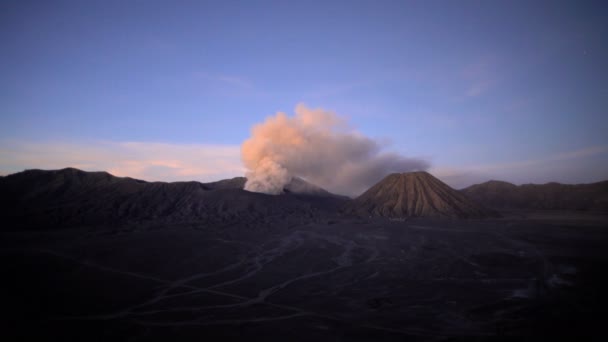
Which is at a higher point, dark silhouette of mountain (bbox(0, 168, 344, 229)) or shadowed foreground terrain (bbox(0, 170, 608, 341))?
dark silhouette of mountain (bbox(0, 168, 344, 229))

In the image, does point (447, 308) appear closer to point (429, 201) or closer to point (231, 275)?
point (231, 275)

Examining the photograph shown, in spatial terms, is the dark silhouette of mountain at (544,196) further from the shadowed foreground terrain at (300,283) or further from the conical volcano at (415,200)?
the shadowed foreground terrain at (300,283)

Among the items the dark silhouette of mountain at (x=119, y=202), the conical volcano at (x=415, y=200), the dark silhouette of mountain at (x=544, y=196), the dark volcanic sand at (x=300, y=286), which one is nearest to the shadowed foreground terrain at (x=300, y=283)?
the dark volcanic sand at (x=300, y=286)

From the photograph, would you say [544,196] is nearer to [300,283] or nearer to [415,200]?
A: [415,200]

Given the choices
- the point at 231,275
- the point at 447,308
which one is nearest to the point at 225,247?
the point at 231,275

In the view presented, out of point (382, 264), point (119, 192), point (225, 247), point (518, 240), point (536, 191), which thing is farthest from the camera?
point (536, 191)

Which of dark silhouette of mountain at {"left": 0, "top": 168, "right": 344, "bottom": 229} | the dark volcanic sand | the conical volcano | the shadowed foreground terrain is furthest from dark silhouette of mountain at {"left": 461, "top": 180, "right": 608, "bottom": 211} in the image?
dark silhouette of mountain at {"left": 0, "top": 168, "right": 344, "bottom": 229}

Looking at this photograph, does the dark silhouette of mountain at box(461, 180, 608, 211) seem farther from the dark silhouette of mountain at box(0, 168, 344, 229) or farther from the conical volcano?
the dark silhouette of mountain at box(0, 168, 344, 229)
